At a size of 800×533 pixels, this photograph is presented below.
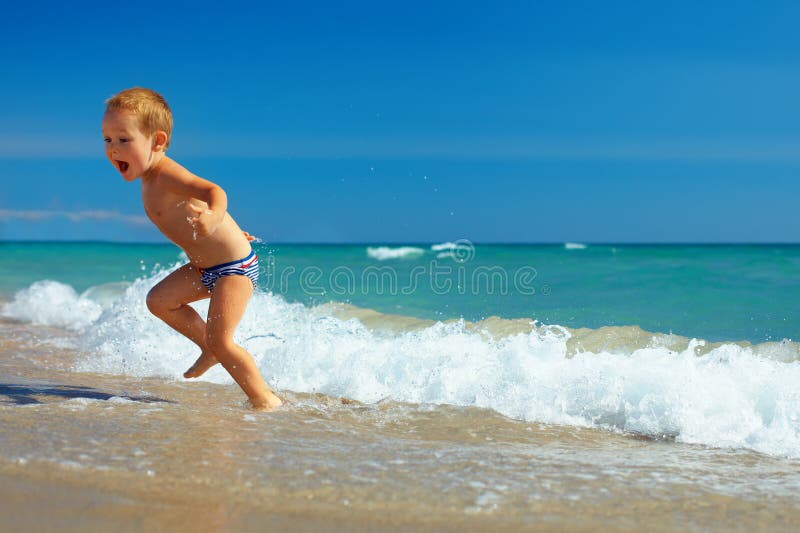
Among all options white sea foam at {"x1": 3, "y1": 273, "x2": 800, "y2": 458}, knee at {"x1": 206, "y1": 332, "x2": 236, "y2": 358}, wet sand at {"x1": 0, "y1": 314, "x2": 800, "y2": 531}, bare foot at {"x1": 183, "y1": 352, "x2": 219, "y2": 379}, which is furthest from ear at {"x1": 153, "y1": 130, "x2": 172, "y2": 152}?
white sea foam at {"x1": 3, "y1": 273, "x2": 800, "y2": 458}

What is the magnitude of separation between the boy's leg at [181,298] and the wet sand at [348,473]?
0.46 metres

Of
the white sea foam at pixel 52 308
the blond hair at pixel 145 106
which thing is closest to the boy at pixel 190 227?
the blond hair at pixel 145 106

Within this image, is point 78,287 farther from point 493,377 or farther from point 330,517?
point 330,517

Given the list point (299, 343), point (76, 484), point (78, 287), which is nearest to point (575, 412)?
point (299, 343)

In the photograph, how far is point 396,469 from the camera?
2.72 metres

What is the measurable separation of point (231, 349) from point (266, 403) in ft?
1.04

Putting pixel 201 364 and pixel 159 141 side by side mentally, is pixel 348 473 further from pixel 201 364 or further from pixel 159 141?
pixel 159 141

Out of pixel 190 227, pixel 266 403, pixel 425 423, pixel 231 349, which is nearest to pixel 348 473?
pixel 425 423

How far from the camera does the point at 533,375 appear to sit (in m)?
4.44

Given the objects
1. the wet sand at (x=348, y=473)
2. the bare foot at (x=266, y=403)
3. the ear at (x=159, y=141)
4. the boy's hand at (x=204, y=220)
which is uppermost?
the ear at (x=159, y=141)

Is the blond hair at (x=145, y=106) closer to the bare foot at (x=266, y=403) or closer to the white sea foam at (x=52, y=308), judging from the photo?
the bare foot at (x=266, y=403)

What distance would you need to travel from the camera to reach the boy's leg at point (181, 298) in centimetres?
408

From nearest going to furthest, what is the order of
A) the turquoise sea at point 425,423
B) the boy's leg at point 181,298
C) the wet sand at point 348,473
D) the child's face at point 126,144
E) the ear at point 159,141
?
the wet sand at point 348,473 < the turquoise sea at point 425,423 < the child's face at point 126,144 < the ear at point 159,141 < the boy's leg at point 181,298

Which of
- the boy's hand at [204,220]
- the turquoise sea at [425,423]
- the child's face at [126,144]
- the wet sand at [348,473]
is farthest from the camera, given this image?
the child's face at [126,144]
